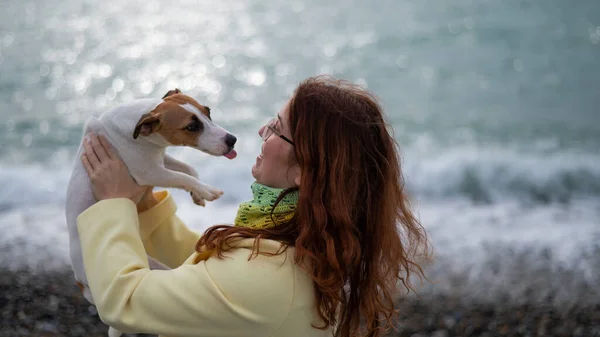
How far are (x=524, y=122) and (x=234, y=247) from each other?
→ 872 centimetres

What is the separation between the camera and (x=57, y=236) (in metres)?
5.34

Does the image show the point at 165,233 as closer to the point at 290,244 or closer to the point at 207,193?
the point at 207,193

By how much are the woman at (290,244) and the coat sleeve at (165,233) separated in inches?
16.9

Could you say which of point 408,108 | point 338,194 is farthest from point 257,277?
point 408,108

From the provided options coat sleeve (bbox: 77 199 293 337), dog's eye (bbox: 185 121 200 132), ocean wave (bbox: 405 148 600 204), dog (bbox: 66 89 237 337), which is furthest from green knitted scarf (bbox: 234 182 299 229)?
ocean wave (bbox: 405 148 600 204)

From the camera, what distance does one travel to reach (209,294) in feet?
5.59

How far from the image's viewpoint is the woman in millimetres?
1716

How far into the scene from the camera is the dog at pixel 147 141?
7.72 ft

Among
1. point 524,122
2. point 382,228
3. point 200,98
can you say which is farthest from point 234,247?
point 524,122

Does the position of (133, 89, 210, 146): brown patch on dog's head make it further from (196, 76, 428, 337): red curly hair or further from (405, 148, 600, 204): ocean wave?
(405, 148, 600, 204): ocean wave

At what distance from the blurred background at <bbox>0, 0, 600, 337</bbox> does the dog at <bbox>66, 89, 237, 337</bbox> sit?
1.93m

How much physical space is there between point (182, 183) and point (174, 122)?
0.28 m

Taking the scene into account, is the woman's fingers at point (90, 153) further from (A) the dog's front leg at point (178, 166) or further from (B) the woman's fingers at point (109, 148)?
(A) the dog's front leg at point (178, 166)

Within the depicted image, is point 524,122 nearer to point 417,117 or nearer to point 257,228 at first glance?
point 417,117
